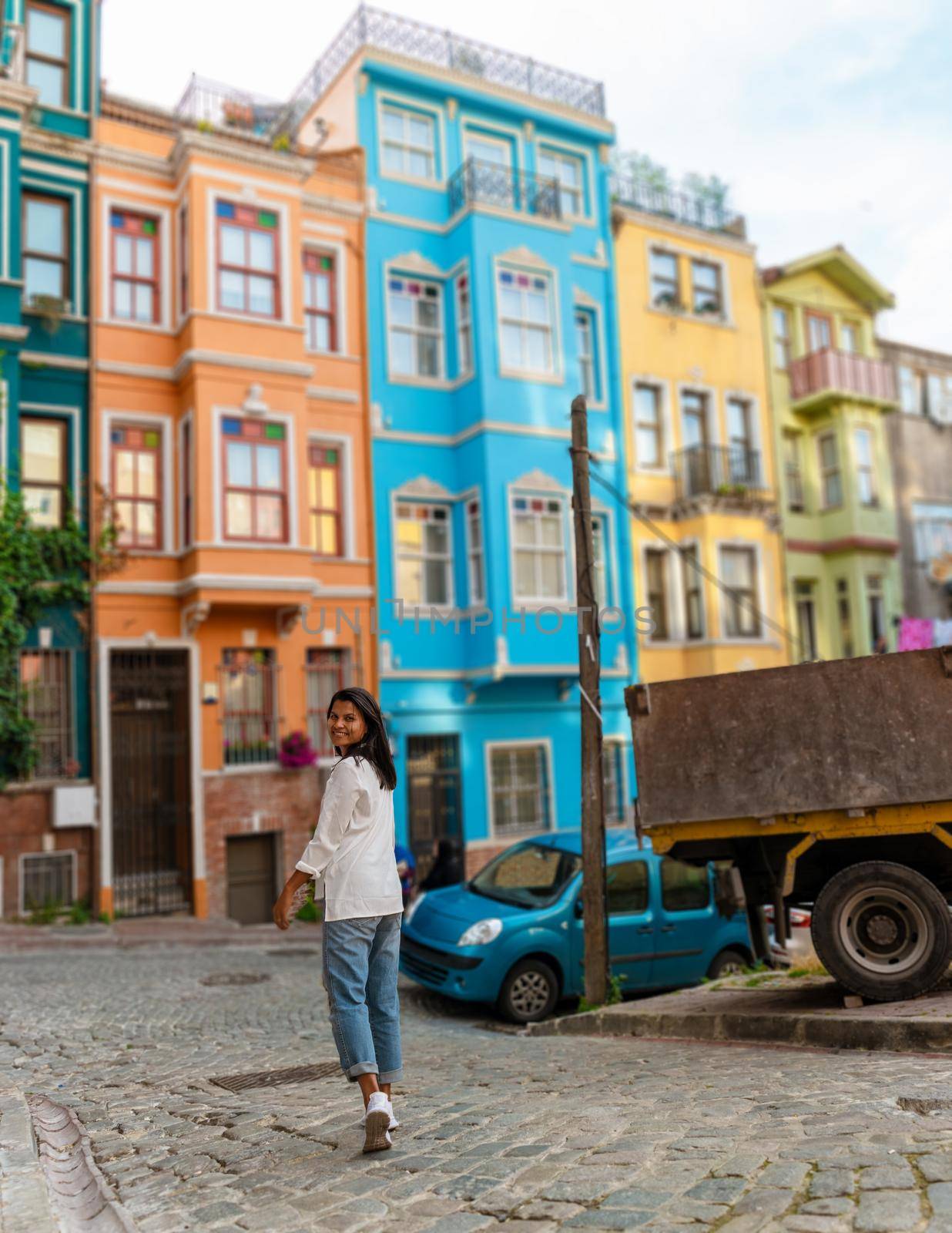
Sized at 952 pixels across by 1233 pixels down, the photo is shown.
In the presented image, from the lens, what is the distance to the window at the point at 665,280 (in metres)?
25.1

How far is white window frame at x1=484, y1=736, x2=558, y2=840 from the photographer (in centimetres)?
2058

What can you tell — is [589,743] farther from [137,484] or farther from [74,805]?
[137,484]

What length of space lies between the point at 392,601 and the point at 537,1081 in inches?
560

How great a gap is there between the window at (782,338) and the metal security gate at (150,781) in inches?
655

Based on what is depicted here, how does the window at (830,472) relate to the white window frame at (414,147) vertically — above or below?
below

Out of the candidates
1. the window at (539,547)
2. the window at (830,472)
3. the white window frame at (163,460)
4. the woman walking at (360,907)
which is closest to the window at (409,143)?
the window at (539,547)

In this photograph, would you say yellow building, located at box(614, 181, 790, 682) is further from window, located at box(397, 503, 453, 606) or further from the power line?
window, located at box(397, 503, 453, 606)

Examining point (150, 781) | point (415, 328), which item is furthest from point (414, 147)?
point (150, 781)

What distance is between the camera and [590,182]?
2439cm

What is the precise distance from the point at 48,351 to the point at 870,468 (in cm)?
1906

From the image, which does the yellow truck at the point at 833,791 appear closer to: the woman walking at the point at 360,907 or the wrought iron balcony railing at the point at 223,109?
the woman walking at the point at 360,907

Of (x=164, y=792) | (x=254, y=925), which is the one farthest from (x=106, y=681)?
(x=254, y=925)

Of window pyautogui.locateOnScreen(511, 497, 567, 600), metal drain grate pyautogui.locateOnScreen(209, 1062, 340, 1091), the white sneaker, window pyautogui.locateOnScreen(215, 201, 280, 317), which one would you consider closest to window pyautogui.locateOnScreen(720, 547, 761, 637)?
window pyautogui.locateOnScreen(511, 497, 567, 600)

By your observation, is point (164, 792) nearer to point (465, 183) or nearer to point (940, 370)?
point (465, 183)
